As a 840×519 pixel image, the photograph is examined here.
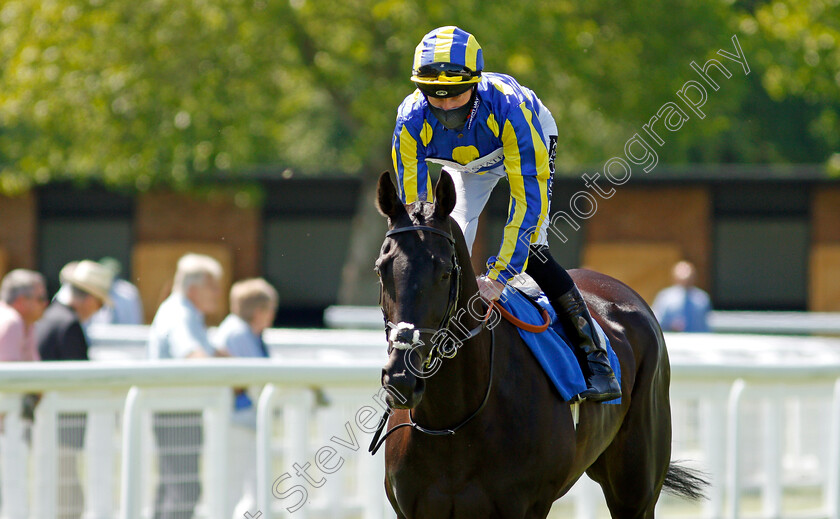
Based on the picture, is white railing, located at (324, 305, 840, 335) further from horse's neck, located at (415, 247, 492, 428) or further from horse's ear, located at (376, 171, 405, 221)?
horse's ear, located at (376, 171, 405, 221)

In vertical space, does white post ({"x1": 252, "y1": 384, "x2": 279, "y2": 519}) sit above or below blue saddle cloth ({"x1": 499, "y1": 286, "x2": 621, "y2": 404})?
below

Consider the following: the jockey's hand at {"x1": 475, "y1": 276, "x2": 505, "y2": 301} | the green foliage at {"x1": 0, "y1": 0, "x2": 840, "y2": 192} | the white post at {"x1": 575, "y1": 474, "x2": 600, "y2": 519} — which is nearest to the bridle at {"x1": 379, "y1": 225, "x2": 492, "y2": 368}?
the jockey's hand at {"x1": 475, "y1": 276, "x2": 505, "y2": 301}

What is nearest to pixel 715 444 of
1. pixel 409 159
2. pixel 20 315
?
pixel 409 159

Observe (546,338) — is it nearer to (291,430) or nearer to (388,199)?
(388,199)

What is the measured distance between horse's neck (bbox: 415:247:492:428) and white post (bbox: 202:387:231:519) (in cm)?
189

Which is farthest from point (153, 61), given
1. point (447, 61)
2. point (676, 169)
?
point (447, 61)

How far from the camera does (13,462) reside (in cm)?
498

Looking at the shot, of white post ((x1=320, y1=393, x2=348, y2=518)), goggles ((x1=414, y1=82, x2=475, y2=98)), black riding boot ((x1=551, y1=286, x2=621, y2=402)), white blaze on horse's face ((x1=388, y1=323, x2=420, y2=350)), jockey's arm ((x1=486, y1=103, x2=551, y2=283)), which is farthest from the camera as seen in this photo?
white post ((x1=320, y1=393, x2=348, y2=518))

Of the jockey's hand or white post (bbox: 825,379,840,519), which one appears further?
white post (bbox: 825,379,840,519)

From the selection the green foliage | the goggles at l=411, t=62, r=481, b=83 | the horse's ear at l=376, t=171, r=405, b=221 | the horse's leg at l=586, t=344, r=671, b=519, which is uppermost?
the green foliage

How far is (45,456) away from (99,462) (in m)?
0.27

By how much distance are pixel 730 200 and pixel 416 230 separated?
55.5 feet

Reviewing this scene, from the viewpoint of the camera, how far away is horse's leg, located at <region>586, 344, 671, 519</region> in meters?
4.62

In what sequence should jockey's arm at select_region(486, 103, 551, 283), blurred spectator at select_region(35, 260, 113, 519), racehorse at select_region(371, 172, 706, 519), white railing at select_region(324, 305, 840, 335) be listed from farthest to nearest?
white railing at select_region(324, 305, 840, 335)
blurred spectator at select_region(35, 260, 113, 519)
jockey's arm at select_region(486, 103, 551, 283)
racehorse at select_region(371, 172, 706, 519)
